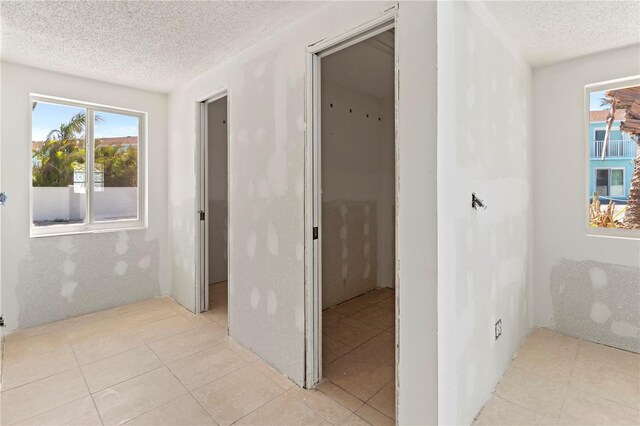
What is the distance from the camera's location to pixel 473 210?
1842 millimetres

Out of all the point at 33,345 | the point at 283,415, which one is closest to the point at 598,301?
the point at 283,415

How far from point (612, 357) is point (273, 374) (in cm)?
265

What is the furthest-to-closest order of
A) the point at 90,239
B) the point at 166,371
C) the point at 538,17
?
the point at 90,239, the point at 166,371, the point at 538,17

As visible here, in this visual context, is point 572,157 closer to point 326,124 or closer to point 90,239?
point 326,124

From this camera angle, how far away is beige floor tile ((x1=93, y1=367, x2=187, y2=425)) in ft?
6.23

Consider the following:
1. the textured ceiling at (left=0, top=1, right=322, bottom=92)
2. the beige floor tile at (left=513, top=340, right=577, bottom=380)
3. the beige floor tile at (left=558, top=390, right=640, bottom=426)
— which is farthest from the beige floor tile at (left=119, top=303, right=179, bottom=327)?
the beige floor tile at (left=558, top=390, right=640, bottom=426)

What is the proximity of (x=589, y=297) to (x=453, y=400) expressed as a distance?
207 centimetres

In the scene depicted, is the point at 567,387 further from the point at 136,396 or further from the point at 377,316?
the point at 136,396

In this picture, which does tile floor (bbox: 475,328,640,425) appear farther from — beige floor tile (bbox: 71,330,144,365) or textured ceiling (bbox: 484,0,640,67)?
beige floor tile (bbox: 71,330,144,365)

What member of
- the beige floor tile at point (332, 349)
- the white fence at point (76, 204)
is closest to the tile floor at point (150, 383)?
the beige floor tile at point (332, 349)

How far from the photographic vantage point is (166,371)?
2.34 metres

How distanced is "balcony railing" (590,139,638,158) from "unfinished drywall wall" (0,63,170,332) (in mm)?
4505

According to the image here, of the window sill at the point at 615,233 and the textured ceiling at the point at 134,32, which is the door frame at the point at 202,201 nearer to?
A: the textured ceiling at the point at 134,32

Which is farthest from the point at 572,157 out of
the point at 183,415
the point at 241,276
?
the point at 183,415
